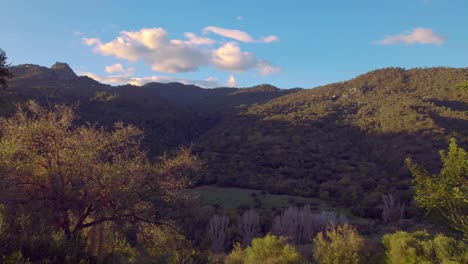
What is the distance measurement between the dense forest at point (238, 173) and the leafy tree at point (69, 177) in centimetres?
4

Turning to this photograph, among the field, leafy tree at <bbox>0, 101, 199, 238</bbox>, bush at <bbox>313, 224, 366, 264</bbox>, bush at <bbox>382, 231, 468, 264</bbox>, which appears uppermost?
Answer: leafy tree at <bbox>0, 101, 199, 238</bbox>

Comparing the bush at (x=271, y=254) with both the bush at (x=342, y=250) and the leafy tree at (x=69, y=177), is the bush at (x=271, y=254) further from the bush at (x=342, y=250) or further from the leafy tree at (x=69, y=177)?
the leafy tree at (x=69, y=177)

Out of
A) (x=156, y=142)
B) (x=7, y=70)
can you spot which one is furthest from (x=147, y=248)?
(x=156, y=142)

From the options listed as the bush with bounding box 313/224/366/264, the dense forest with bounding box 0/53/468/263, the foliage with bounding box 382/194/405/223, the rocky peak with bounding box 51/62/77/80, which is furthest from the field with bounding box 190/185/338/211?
the rocky peak with bounding box 51/62/77/80

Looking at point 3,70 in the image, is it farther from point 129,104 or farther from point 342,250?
point 129,104

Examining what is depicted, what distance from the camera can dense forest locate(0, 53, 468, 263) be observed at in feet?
39.4

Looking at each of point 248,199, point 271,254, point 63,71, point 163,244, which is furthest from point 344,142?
point 63,71

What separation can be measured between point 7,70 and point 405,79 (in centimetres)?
10052

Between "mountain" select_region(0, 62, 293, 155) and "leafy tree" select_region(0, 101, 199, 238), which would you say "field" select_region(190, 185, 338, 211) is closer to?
"mountain" select_region(0, 62, 293, 155)

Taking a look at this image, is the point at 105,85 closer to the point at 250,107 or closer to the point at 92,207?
the point at 250,107

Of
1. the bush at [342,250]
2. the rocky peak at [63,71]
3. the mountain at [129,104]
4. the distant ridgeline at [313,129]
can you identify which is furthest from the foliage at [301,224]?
the rocky peak at [63,71]

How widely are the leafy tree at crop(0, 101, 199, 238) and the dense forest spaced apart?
44 millimetres

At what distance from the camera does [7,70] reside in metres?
16.0

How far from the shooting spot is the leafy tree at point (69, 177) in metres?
11.7
